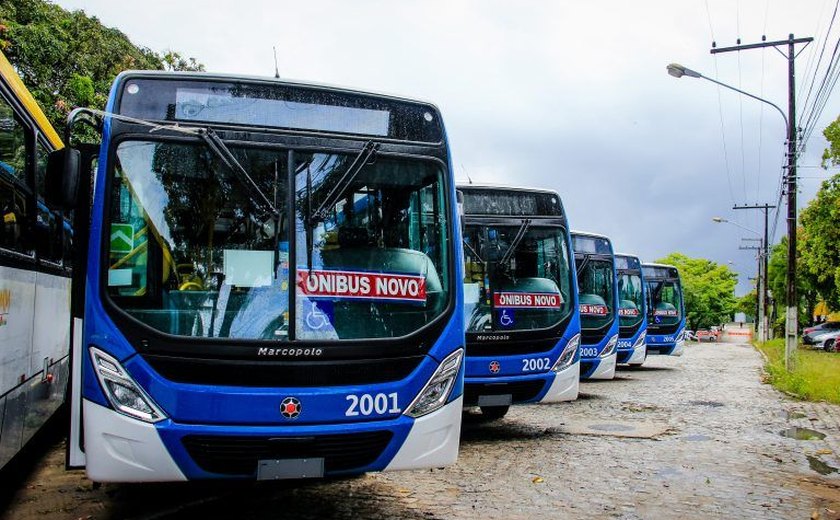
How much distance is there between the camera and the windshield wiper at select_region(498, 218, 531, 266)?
31.9ft

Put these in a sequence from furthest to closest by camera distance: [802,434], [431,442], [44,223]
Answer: [802,434] → [44,223] → [431,442]

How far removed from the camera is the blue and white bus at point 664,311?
25.1m

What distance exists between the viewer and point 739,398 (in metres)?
15.1

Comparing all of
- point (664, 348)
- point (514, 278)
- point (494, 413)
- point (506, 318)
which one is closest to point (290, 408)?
point (506, 318)

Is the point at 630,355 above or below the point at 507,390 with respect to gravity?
below

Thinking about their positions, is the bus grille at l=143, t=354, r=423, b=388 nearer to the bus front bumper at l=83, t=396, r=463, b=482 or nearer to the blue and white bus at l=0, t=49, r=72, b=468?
the bus front bumper at l=83, t=396, r=463, b=482

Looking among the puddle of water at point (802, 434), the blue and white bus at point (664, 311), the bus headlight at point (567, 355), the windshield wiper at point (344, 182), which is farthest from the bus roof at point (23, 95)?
the blue and white bus at point (664, 311)

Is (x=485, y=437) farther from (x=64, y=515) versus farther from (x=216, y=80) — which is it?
(x=216, y=80)

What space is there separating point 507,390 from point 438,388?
3.99m

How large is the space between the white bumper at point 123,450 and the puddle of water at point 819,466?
649 cm

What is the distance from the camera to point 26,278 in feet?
21.5

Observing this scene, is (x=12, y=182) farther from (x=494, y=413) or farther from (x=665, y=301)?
(x=665, y=301)

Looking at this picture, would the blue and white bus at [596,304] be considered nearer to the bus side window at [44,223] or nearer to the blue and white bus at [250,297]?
the bus side window at [44,223]

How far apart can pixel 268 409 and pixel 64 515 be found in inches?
93.7
